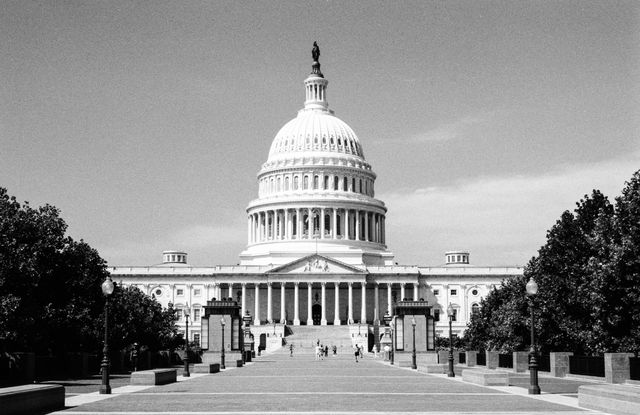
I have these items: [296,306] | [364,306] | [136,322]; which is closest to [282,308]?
[296,306]

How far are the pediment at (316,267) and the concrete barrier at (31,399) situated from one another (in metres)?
146

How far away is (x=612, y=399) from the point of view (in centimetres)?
3031

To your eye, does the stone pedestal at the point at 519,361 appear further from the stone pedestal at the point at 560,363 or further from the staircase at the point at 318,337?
the staircase at the point at 318,337

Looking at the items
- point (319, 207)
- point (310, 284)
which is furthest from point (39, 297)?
point (319, 207)

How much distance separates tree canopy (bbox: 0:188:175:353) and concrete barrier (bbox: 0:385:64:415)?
871 inches

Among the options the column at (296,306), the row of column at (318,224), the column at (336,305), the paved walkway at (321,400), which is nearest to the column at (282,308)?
the column at (296,306)

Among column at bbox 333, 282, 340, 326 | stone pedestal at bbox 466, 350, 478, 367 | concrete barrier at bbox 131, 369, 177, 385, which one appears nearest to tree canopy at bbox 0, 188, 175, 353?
concrete barrier at bbox 131, 369, 177, 385

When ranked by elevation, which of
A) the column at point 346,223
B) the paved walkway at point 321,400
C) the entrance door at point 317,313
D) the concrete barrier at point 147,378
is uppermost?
the column at point 346,223

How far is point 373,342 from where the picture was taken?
158625mm

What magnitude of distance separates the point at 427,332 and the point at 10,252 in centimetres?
3896

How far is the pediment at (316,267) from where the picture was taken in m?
180

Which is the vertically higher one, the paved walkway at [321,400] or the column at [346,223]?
the column at [346,223]

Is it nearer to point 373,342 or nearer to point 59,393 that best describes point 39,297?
point 59,393

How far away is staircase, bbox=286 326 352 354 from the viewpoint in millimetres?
145875
